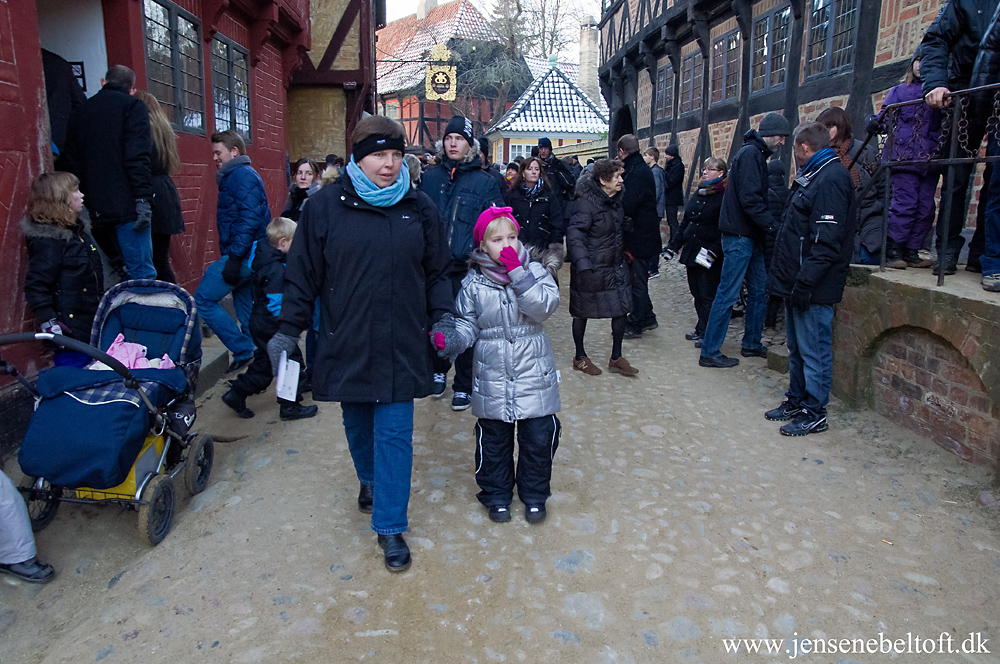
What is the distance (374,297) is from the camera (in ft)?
9.96

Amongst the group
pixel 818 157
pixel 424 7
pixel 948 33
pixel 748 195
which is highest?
pixel 424 7

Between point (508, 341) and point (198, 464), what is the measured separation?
1866 millimetres

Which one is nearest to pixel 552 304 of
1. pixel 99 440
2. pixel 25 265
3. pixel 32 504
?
pixel 99 440

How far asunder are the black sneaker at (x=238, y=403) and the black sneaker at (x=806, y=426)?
3.71m

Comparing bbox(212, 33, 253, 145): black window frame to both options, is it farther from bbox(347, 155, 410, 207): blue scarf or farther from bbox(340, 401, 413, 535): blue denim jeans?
bbox(340, 401, 413, 535): blue denim jeans

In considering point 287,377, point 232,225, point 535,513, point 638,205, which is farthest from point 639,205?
point 287,377

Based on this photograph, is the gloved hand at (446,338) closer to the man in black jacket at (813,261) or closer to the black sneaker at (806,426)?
the man in black jacket at (813,261)

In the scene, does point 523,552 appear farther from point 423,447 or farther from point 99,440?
point 99,440

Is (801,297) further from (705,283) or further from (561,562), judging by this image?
(561,562)

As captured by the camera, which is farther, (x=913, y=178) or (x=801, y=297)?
(x=913, y=178)

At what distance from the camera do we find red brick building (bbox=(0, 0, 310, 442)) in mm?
4109

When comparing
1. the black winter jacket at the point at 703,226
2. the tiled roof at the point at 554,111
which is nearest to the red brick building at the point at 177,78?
the black winter jacket at the point at 703,226

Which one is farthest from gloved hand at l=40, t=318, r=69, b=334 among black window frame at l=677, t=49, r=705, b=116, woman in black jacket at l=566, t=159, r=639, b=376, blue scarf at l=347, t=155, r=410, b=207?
black window frame at l=677, t=49, r=705, b=116

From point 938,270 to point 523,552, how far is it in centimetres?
319
